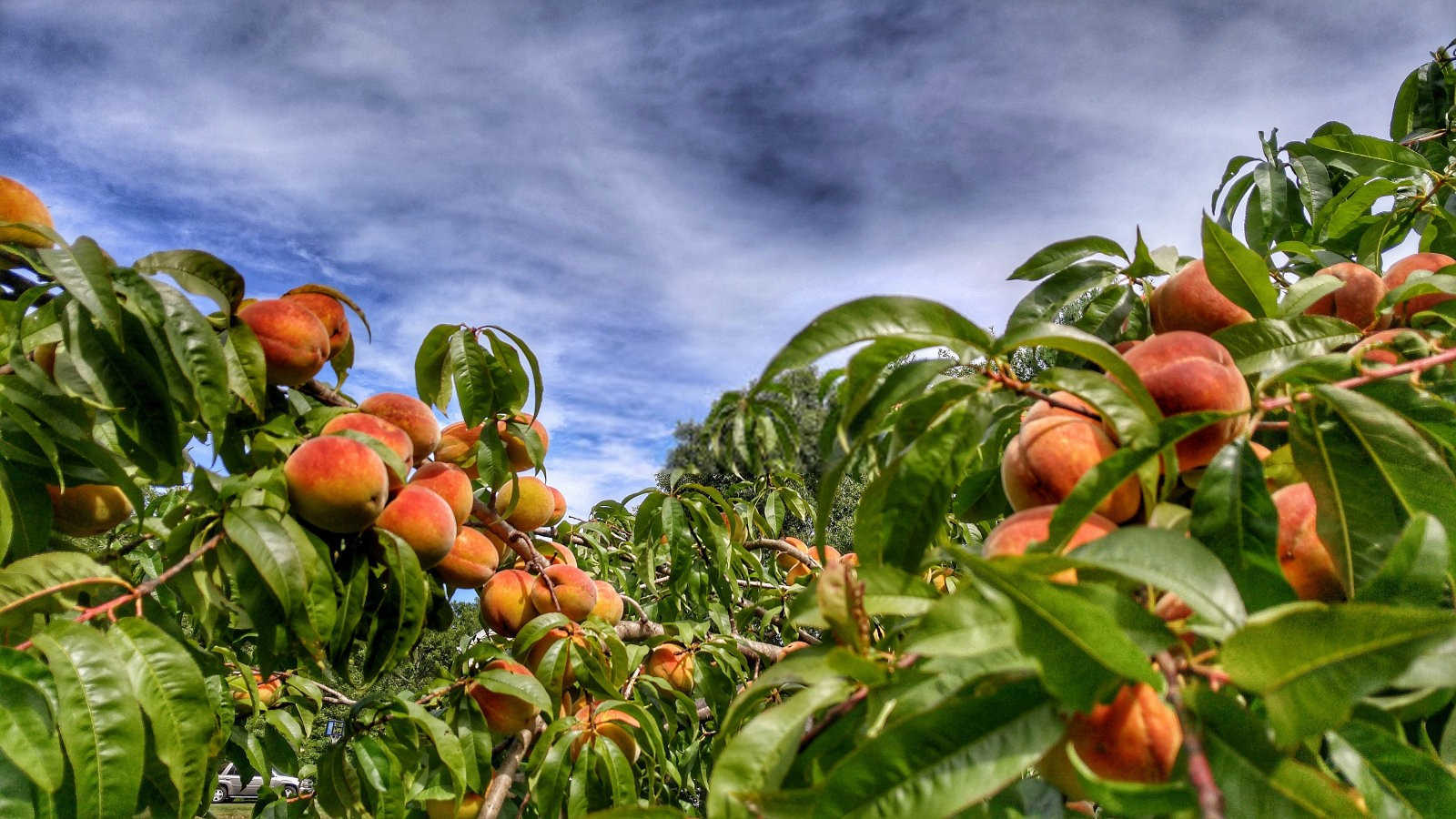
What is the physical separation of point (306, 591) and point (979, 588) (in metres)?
0.88

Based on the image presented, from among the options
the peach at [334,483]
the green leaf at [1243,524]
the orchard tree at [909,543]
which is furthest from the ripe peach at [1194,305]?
the peach at [334,483]

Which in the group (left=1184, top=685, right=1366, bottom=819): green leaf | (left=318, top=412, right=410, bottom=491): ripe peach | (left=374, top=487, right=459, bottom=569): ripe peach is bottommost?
(left=1184, top=685, right=1366, bottom=819): green leaf

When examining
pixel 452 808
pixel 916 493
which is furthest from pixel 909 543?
pixel 452 808

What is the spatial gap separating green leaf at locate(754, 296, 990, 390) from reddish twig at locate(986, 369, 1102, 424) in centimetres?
6

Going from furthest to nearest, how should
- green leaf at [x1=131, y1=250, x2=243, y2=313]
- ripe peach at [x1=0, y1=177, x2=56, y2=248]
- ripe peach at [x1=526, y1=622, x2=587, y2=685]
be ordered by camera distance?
1. ripe peach at [x1=526, y1=622, x2=587, y2=685]
2. ripe peach at [x1=0, y1=177, x2=56, y2=248]
3. green leaf at [x1=131, y1=250, x2=243, y2=313]

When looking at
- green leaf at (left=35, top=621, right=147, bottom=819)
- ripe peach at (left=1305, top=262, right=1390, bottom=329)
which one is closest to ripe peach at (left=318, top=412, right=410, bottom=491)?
green leaf at (left=35, top=621, right=147, bottom=819)

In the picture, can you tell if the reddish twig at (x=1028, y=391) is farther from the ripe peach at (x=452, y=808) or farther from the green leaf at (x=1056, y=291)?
the ripe peach at (x=452, y=808)

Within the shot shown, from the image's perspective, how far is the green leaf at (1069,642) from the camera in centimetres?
42

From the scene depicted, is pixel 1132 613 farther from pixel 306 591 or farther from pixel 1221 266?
pixel 306 591

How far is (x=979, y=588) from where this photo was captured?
0.52 meters

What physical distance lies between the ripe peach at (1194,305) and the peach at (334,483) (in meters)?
1.11

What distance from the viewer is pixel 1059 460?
71 centimetres

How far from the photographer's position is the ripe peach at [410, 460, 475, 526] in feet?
4.94

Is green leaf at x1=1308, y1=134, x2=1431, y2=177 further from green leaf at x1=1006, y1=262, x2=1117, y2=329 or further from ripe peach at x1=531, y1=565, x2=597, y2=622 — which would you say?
ripe peach at x1=531, y1=565, x2=597, y2=622
